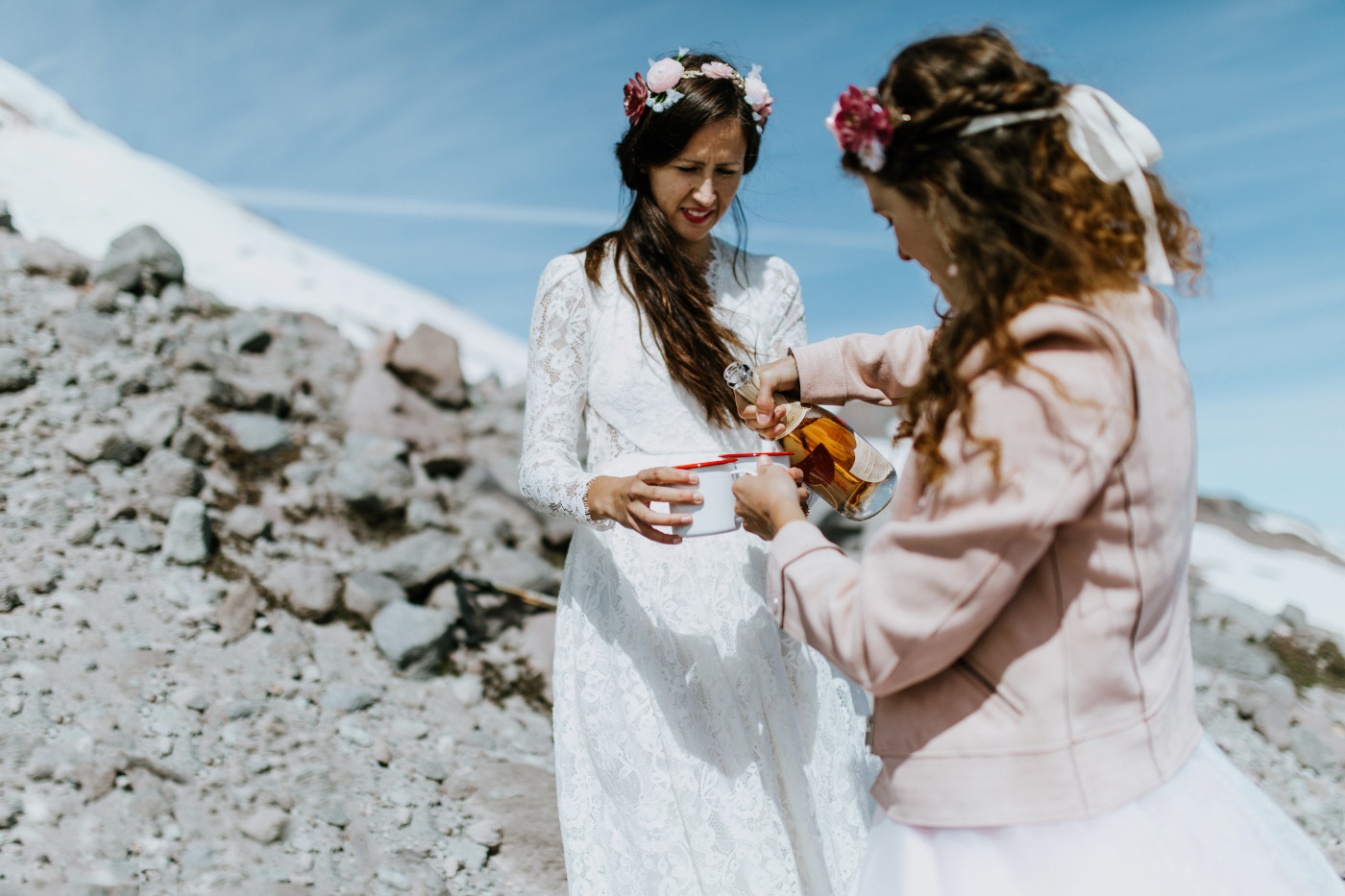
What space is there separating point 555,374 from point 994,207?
107cm

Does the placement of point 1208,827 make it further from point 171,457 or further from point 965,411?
point 171,457

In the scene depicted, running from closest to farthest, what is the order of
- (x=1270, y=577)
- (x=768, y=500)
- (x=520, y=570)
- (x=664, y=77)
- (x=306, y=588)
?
(x=768, y=500) < (x=664, y=77) < (x=306, y=588) < (x=520, y=570) < (x=1270, y=577)

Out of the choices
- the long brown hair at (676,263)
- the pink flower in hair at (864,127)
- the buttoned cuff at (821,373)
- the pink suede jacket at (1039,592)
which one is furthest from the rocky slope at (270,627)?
the pink flower in hair at (864,127)

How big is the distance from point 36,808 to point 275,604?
4.26 feet

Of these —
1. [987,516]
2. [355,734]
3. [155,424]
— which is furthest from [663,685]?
[155,424]

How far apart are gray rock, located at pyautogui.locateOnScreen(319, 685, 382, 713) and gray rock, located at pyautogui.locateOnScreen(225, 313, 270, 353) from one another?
2586mm

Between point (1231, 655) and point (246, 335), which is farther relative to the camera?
point (246, 335)

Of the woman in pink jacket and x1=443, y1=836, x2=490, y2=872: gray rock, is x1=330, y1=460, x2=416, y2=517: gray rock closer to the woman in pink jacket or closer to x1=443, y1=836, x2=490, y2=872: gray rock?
x1=443, y1=836, x2=490, y2=872: gray rock

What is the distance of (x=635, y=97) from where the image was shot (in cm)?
205

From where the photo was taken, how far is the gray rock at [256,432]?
4.29m

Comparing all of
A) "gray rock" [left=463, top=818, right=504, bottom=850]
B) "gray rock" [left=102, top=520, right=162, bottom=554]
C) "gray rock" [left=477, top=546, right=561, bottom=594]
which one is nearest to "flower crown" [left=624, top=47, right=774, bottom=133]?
"gray rock" [left=463, top=818, right=504, bottom=850]

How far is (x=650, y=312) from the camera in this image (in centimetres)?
199

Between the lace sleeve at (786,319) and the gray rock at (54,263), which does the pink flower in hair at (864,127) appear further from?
the gray rock at (54,263)

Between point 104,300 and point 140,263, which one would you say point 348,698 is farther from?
point 140,263
